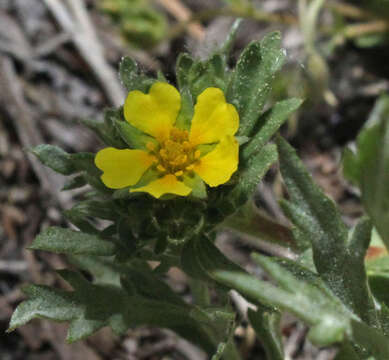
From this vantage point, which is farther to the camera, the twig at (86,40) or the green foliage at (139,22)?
the green foliage at (139,22)

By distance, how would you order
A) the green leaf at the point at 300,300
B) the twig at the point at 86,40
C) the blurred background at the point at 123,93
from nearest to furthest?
1. the green leaf at the point at 300,300
2. the blurred background at the point at 123,93
3. the twig at the point at 86,40

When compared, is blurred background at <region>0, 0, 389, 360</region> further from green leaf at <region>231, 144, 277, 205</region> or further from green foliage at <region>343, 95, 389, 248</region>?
green foliage at <region>343, 95, 389, 248</region>

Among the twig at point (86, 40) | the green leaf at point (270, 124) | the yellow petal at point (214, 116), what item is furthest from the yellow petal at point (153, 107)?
the twig at point (86, 40)

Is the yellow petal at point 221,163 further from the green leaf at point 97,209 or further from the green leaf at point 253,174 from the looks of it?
the green leaf at point 97,209

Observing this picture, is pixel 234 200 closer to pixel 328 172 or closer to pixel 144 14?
pixel 328 172

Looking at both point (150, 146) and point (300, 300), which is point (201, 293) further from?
point (300, 300)

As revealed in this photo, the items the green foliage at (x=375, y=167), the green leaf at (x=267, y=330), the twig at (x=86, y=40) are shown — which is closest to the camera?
the green foliage at (x=375, y=167)

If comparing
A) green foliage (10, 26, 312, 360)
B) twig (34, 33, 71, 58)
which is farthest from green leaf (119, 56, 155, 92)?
twig (34, 33, 71, 58)
